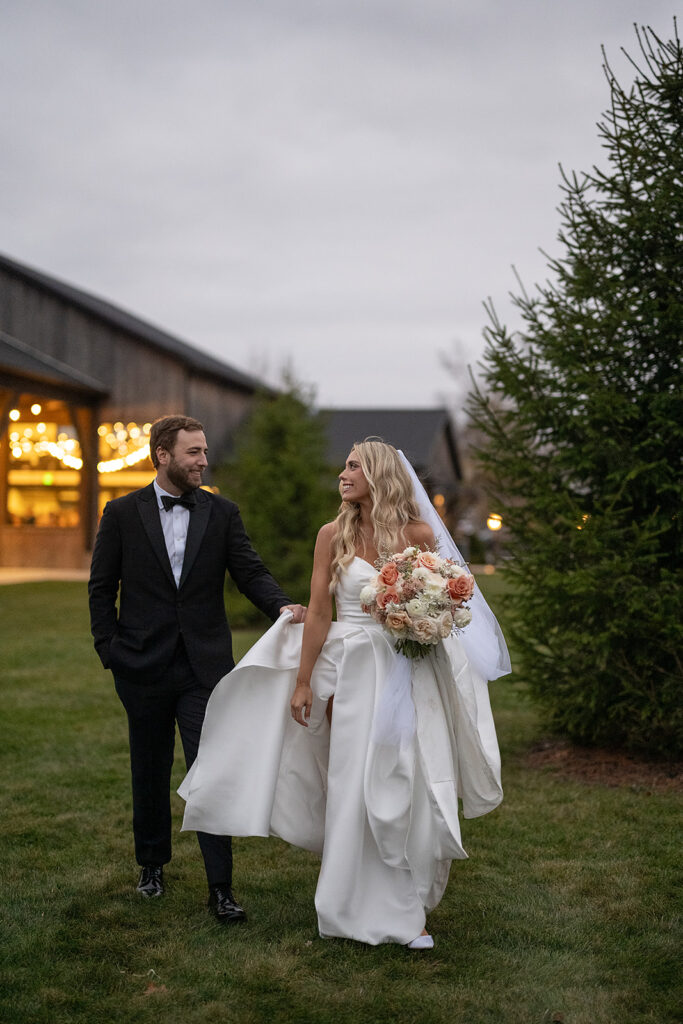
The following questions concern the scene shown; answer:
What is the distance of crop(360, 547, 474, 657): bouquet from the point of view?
3.95 m

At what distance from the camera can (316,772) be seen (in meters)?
4.44

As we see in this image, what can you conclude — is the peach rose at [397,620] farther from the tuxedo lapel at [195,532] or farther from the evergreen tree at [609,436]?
the evergreen tree at [609,436]

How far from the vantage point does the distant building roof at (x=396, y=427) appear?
3984 centimetres

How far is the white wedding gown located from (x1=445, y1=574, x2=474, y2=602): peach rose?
316 mm

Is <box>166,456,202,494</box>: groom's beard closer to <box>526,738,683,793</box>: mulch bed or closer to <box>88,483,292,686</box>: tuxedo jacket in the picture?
<box>88,483,292,686</box>: tuxedo jacket

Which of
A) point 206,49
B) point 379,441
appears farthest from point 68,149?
point 379,441

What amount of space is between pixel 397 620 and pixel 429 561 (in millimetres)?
315

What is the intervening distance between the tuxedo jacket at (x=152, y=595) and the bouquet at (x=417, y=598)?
88 cm

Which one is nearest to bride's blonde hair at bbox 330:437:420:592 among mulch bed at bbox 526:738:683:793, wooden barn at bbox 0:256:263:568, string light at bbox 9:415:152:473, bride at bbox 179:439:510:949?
bride at bbox 179:439:510:949

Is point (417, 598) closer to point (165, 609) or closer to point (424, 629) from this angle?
point (424, 629)

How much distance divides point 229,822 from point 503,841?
2.19 meters

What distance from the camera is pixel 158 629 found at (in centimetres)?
455

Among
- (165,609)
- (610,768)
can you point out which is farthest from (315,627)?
(610,768)

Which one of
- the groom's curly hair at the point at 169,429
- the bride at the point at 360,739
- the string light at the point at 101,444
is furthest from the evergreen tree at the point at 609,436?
the string light at the point at 101,444
